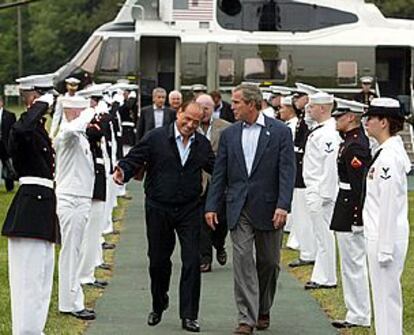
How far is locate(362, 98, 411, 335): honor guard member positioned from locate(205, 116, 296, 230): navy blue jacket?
5.98 feet

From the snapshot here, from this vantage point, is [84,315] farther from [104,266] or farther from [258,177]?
[104,266]

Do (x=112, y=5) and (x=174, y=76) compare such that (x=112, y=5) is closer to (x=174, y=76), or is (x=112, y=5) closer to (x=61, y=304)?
(x=174, y=76)

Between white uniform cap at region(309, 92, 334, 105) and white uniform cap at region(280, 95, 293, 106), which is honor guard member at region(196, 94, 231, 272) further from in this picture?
white uniform cap at region(280, 95, 293, 106)

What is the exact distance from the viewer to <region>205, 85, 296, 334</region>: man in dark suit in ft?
35.5

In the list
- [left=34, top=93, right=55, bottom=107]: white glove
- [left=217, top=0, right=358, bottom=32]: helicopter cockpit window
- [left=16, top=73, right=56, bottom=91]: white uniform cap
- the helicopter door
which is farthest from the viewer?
[left=217, top=0, right=358, bottom=32]: helicopter cockpit window

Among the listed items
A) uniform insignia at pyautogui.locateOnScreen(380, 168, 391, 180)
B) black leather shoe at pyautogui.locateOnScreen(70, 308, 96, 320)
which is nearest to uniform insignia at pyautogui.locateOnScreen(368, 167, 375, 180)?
uniform insignia at pyautogui.locateOnScreen(380, 168, 391, 180)

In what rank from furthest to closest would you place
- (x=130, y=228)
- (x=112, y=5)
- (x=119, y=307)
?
1. (x=112, y=5)
2. (x=130, y=228)
3. (x=119, y=307)

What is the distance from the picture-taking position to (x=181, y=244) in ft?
36.6

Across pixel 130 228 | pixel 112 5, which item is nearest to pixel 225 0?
pixel 130 228

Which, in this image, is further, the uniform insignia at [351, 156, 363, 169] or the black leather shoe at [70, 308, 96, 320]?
the black leather shoe at [70, 308, 96, 320]

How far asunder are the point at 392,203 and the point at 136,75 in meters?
22.4

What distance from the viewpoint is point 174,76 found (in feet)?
104

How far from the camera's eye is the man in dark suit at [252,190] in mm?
10828

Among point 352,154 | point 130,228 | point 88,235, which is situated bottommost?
point 130,228
